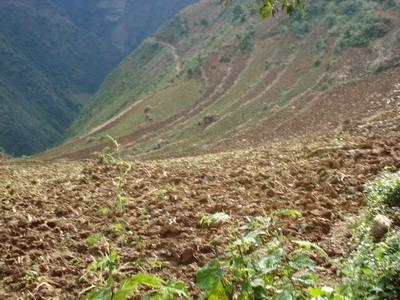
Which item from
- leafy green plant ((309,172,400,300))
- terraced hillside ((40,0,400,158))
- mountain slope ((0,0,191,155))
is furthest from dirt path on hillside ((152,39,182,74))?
leafy green plant ((309,172,400,300))

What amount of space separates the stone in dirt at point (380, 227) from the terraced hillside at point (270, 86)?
12.1m

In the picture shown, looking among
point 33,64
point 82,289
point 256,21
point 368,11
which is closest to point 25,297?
point 82,289

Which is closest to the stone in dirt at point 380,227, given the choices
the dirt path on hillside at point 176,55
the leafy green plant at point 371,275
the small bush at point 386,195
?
the leafy green plant at point 371,275

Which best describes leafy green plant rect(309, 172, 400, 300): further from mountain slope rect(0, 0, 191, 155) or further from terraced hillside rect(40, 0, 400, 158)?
mountain slope rect(0, 0, 191, 155)

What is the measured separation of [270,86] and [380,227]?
96.0ft

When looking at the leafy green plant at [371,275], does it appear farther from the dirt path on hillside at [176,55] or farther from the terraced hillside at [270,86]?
the dirt path on hillside at [176,55]

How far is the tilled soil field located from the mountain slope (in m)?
56.6

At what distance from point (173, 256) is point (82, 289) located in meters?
0.79

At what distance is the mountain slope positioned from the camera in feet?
221

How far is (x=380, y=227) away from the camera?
354cm

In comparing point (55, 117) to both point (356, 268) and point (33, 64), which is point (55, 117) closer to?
point (33, 64)

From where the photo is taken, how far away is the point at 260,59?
3862 centimetres

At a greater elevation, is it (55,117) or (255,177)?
(255,177)

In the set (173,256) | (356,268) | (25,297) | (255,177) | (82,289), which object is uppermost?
(25,297)
